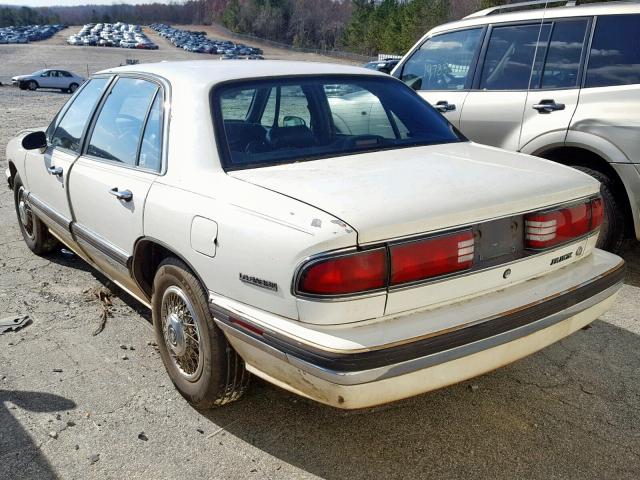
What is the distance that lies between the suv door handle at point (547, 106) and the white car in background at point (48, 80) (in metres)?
29.9

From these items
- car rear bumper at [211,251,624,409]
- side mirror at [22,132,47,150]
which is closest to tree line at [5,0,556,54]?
side mirror at [22,132,47,150]

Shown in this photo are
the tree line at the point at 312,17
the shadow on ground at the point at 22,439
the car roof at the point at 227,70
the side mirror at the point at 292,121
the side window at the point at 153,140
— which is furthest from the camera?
the tree line at the point at 312,17

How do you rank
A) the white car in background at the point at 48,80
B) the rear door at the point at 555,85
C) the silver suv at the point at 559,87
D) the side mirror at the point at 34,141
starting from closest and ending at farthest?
the side mirror at the point at 34,141 < the silver suv at the point at 559,87 < the rear door at the point at 555,85 < the white car in background at the point at 48,80

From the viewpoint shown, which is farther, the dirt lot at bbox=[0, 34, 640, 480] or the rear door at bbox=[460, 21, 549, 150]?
the rear door at bbox=[460, 21, 549, 150]

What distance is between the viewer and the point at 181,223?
8.64 ft

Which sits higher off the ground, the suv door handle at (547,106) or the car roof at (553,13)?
the car roof at (553,13)

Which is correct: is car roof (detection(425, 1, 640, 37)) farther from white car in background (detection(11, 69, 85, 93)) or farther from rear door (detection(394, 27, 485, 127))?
white car in background (detection(11, 69, 85, 93))

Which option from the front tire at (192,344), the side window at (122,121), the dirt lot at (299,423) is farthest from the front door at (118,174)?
the dirt lot at (299,423)

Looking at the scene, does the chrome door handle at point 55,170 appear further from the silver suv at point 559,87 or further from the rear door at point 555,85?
the rear door at point 555,85

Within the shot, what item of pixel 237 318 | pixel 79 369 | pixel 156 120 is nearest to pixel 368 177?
pixel 237 318

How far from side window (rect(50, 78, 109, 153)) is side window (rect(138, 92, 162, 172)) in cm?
88

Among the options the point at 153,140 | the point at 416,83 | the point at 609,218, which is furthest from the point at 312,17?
the point at 153,140

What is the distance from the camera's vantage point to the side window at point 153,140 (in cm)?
298

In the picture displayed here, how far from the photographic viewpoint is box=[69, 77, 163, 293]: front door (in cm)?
305
